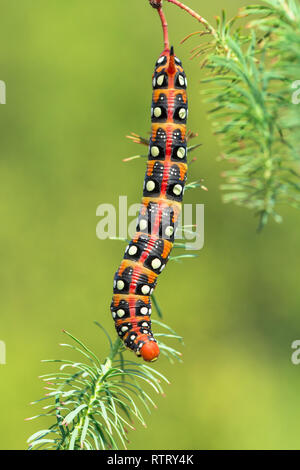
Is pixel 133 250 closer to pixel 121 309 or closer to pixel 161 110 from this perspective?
pixel 121 309

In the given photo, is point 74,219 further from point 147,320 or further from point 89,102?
point 147,320

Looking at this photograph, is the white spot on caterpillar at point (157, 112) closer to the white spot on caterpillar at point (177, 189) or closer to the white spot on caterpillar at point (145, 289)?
the white spot on caterpillar at point (177, 189)

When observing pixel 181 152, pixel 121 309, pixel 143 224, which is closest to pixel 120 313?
pixel 121 309

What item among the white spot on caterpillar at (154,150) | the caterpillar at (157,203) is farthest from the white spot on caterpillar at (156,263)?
the white spot on caterpillar at (154,150)

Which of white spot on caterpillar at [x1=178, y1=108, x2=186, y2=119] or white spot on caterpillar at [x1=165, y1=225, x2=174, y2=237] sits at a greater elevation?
white spot on caterpillar at [x1=178, y1=108, x2=186, y2=119]

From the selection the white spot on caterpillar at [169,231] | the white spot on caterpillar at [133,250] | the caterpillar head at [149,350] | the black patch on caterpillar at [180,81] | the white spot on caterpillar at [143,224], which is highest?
the black patch on caterpillar at [180,81]

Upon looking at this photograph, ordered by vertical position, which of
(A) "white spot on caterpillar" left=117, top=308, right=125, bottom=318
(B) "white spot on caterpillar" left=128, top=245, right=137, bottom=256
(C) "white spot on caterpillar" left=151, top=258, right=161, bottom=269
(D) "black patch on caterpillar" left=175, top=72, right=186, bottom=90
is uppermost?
(D) "black patch on caterpillar" left=175, top=72, right=186, bottom=90

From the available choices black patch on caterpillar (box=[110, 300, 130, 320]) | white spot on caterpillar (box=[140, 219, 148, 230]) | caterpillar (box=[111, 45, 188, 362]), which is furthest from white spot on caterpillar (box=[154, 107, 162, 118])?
black patch on caterpillar (box=[110, 300, 130, 320])

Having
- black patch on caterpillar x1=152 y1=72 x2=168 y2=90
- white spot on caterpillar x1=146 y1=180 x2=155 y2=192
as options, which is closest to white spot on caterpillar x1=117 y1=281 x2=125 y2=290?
white spot on caterpillar x1=146 y1=180 x2=155 y2=192

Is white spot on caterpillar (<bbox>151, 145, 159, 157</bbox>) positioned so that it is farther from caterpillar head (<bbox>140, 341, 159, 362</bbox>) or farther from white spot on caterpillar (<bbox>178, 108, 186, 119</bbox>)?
caterpillar head (<bbox>140, 341, 159, 362</bbox>)
